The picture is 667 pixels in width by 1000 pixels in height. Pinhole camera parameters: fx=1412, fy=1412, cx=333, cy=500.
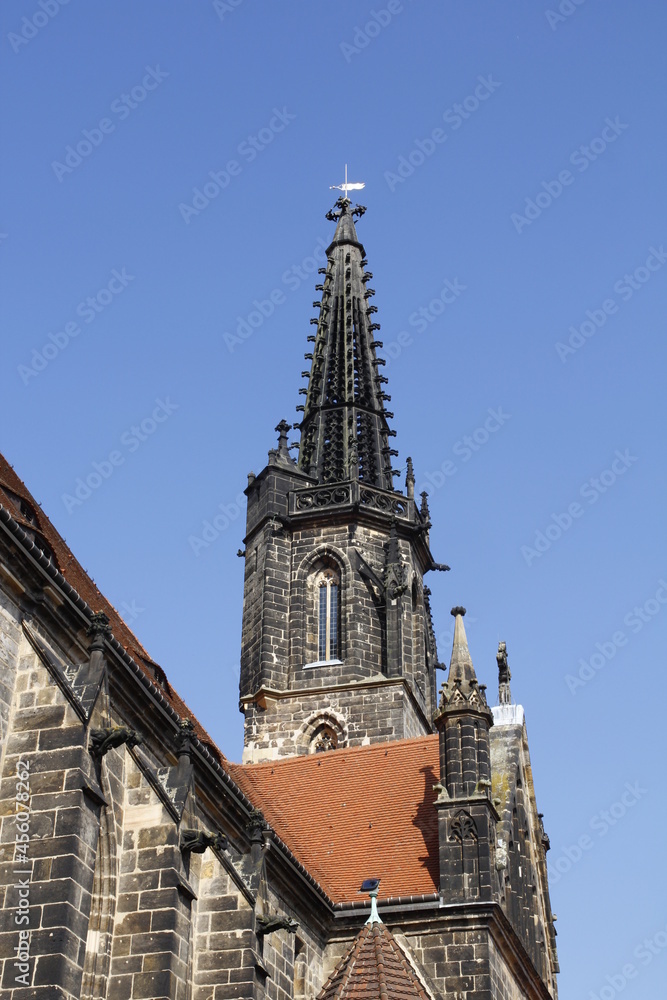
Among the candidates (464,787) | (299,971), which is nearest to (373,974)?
(299,971)

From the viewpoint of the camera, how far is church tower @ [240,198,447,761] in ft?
92.1

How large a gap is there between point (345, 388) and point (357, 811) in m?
13.0

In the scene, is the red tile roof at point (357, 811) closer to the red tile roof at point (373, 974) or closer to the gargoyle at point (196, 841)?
the red tile roof at point (373, 974)

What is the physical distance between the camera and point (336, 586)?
2964 centimetres

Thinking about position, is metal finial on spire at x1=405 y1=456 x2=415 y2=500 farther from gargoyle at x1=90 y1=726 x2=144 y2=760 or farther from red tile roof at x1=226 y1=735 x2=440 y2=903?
gargoyle at x1=90 y1=726 x2=144 y2=760

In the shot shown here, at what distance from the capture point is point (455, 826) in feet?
65.5

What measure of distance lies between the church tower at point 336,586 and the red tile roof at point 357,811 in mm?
2753

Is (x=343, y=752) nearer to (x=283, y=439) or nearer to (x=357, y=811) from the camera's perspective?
(x=357, y=811)

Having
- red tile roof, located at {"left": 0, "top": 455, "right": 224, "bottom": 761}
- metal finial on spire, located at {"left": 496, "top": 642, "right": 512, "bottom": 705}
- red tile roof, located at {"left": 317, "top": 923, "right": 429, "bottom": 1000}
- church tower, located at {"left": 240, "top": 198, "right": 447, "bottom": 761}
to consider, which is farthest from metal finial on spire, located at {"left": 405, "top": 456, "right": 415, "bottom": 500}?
red tile roof, located at {"left": 317, "top": 923, "right": 429, "bottom": 1000}

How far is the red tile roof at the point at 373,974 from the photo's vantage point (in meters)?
16.5

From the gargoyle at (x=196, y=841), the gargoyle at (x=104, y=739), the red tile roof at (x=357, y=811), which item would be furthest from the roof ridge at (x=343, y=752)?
the gargoyle at (x=104, y=739)

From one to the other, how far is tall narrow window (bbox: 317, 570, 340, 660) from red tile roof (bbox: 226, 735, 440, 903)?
382 centimetres

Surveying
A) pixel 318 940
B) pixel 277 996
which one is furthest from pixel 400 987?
pixel 318 940

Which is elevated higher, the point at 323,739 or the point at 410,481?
the point at 410,481
